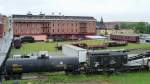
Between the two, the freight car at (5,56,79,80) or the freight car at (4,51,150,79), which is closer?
the freight car at (5,56,79,80)

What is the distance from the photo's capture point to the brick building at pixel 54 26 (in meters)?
85.4

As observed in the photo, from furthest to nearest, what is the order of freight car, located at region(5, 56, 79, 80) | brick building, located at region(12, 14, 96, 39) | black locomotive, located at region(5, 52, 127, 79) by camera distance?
brick building, located at region(12, 14, 96, 39)
black locomotive, located at region(5, 52, 127, 79)
freight car, located at region(5, 56, 79, 80)

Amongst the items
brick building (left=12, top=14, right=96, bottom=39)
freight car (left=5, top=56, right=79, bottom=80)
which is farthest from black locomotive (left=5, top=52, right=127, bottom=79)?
brick building (left=12, top=14, right=96, bottom=39)

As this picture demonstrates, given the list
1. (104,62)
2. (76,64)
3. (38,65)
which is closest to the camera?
(38,65)

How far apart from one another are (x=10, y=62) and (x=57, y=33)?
64408 millimetres

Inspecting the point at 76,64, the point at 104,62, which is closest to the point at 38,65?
the point at 76,64

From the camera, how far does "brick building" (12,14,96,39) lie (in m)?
85.4

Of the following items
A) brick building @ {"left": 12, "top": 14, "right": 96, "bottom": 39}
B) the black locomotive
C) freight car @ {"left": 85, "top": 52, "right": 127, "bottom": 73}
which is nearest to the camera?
the black locomotive

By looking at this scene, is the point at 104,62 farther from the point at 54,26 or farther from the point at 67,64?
the point at 54,26

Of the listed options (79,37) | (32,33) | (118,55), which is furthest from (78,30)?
(118,55)

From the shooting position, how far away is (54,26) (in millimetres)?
88688

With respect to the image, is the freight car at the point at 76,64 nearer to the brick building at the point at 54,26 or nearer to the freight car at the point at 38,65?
the freight car at the point at 38,65

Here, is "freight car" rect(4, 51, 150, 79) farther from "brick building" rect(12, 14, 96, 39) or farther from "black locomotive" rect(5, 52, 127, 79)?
"brick building" rect(12, 14, 96, 39)

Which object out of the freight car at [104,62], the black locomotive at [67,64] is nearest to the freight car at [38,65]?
the black locomotive at [67,64]
